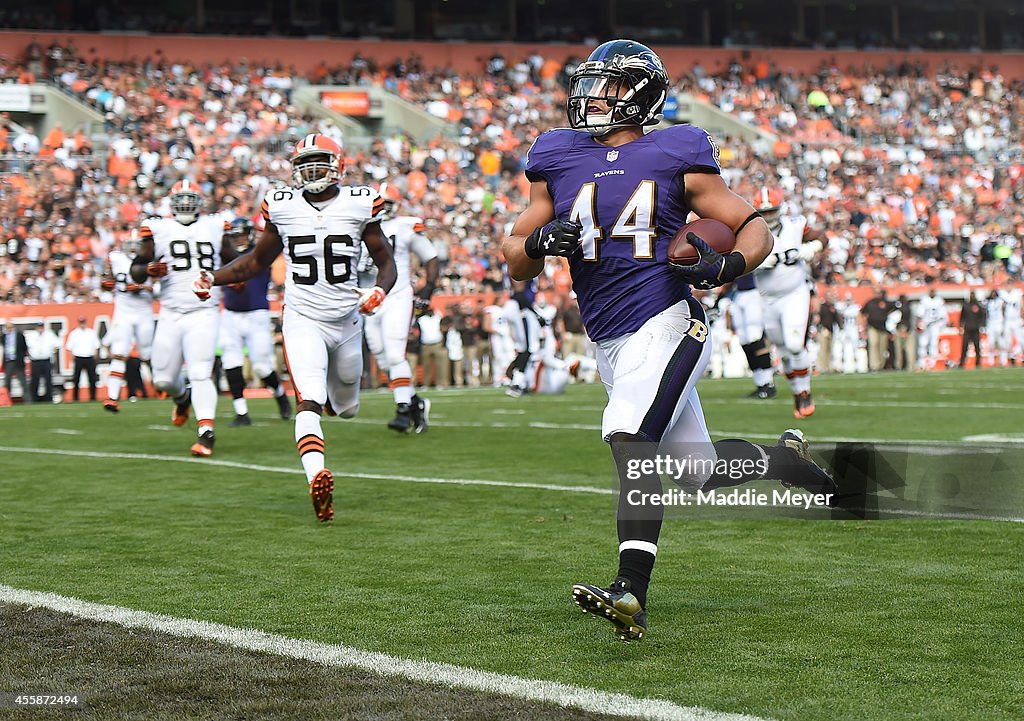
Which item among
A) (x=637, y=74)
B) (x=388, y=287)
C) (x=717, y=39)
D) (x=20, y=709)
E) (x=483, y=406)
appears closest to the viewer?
(x=20, y=709)

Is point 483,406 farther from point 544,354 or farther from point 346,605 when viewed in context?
point 346,605

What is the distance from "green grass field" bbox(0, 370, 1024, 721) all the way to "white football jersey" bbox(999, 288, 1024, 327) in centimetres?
1806

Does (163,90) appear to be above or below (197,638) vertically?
above

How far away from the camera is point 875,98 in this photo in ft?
128

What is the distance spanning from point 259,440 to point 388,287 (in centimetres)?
455

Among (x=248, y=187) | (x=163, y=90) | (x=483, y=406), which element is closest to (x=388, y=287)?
(x=483, y=406)

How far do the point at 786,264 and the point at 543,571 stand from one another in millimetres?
8299

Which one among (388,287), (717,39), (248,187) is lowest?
(388,287)

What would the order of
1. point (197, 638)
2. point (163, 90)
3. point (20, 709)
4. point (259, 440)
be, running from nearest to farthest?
point (20, 709)
point (197, 638)
point (259, 440)
point (163, 90)

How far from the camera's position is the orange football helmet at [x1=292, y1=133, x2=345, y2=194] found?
7.31 m

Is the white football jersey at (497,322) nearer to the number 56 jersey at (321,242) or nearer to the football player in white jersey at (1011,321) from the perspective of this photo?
the football player in white jersey at (1011,321)

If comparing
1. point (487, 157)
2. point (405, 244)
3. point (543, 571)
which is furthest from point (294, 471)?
point (487, 157)

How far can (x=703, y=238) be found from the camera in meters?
4.33

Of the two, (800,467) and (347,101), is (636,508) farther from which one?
(347,101)
